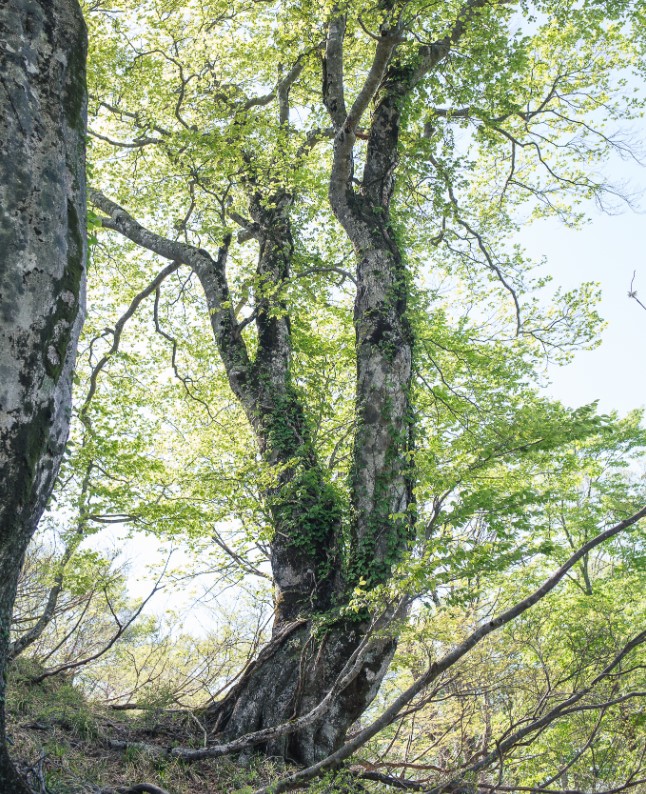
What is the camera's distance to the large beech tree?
17.8 feet

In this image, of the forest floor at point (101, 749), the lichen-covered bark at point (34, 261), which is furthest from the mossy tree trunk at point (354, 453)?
the lichen-covered bark at point (34, 261)

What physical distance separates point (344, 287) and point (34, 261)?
917 cm

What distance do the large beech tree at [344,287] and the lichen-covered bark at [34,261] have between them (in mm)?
1749

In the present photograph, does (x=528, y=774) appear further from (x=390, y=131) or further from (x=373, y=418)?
(x=390, y=131)

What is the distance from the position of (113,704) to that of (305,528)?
232 cm

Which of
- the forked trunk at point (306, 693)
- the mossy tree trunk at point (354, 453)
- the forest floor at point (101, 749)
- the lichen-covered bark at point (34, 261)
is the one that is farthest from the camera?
the mossy tree trunk at point (354, 453)

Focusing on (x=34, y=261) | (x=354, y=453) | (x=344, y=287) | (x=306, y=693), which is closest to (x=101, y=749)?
(x=306, y=693)

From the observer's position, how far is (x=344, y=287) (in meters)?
11.4

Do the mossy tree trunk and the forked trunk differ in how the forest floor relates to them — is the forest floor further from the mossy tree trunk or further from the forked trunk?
the mossy tree trunk

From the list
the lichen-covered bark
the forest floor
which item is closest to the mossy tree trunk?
the forest floor

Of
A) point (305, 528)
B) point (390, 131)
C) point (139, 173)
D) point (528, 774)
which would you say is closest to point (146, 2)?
point (139, 173)

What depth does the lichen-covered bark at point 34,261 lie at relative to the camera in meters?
2.30

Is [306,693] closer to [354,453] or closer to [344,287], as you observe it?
[354,453]

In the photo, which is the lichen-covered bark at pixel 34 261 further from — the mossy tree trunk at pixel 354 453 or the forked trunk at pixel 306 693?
the forked trunk at pixel 306 693
